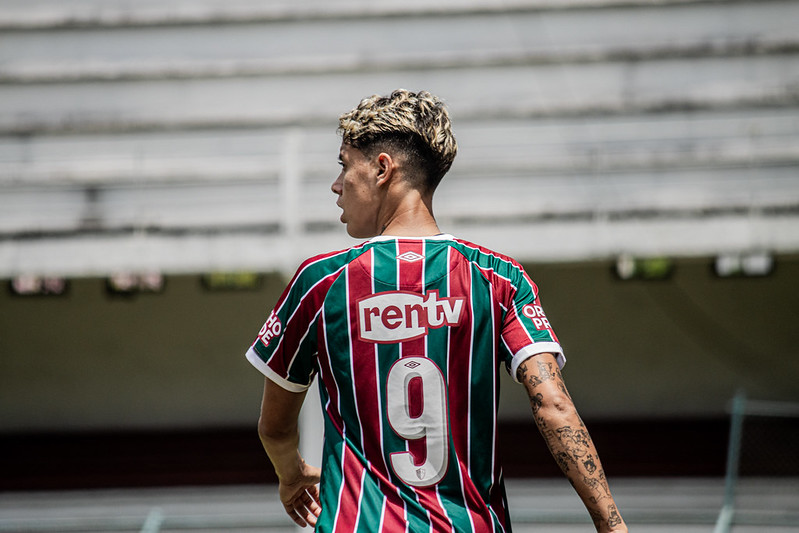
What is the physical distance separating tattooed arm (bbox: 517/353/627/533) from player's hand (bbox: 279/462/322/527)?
49 cm

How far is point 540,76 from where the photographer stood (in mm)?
6070

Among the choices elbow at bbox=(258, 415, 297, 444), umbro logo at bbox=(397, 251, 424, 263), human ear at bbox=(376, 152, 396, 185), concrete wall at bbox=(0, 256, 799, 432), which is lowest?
concrete wall at bbox=(0, 256, 799, 432)

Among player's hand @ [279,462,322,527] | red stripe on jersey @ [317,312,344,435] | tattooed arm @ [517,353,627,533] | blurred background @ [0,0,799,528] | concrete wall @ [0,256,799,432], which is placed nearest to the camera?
tattooed arm @ [517,353,627,533]

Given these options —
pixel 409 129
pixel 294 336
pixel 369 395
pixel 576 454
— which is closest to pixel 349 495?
pixel 369 395

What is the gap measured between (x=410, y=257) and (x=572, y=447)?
43 cm

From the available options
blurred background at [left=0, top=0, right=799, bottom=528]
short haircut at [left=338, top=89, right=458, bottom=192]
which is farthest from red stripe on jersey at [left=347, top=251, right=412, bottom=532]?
blurred background at [left=0, top=0, right=799, bottom=528]

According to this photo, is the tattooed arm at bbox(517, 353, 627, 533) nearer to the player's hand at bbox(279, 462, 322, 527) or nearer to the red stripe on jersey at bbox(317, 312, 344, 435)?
the red stripe on jersey at bbox(317, 312, 344, 435)

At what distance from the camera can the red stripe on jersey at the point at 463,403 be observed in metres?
1.28

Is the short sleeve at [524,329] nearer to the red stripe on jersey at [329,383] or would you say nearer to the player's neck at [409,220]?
the player's neck at [409,220]

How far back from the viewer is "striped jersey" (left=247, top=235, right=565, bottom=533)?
1.27m

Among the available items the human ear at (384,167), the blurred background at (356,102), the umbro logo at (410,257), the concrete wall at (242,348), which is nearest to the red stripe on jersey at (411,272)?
the umbro logo at (410,257)

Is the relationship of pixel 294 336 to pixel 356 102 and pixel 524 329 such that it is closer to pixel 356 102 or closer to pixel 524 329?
pixel 524 329

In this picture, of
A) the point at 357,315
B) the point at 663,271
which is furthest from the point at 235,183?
the point at 663,271

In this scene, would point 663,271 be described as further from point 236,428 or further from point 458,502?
point 458,502
